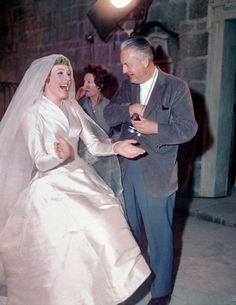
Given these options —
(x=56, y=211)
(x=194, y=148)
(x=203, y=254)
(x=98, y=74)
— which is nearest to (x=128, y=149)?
(x=56, y=211)

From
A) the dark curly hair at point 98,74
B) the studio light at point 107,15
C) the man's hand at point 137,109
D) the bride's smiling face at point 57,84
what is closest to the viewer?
the man's hand at point 137,109

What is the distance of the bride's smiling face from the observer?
286 cm

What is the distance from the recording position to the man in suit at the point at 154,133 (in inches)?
102

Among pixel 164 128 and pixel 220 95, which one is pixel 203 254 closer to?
pixel 164 128

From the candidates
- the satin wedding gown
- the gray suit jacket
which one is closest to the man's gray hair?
the gray suit jacket

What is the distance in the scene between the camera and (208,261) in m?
3.84

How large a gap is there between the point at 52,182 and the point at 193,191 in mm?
3595

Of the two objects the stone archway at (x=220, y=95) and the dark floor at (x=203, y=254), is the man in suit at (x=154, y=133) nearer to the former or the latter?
the dark floor at (x=203, y=254)

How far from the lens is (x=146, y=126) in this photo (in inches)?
100

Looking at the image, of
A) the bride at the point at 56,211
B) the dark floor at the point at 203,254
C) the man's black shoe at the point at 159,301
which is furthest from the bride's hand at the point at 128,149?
the dark floor at the point at 203,254

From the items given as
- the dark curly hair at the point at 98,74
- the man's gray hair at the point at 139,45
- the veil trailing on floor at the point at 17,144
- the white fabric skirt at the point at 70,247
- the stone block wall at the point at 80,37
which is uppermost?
the stone block wall at the point at 80,37

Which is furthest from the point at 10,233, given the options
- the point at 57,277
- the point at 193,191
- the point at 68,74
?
the point at 193,191

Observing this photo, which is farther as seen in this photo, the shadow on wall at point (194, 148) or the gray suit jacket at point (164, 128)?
the shadow on wall at point (194, 148)

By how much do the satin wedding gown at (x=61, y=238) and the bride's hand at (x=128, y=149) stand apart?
316 mm
